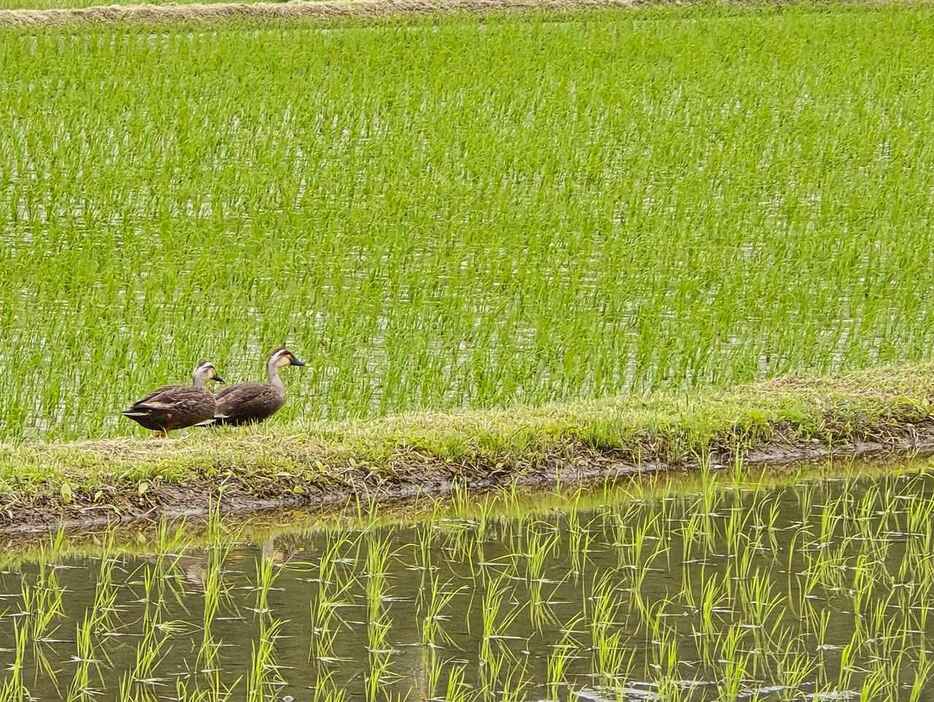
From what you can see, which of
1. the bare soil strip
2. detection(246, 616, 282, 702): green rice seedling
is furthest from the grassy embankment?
the bare soil strip

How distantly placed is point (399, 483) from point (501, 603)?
132cm

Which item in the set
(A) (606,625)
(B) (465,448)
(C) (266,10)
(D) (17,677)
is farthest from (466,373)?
(C) (266,10)

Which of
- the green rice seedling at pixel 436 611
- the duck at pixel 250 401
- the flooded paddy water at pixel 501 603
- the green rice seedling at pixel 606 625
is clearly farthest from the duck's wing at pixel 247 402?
the green rice seedling at pixel 606 625

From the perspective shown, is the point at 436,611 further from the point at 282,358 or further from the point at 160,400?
the point at 282,358

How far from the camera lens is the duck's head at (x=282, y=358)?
21.0 feet

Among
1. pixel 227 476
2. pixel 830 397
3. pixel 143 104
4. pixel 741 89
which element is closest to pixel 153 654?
pixel 227 476

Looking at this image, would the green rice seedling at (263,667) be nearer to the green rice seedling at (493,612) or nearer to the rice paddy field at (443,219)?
the green rice seedling at (493,612)

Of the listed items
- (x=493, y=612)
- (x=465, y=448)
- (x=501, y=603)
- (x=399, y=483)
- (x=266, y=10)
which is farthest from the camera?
(x=266, y=10)

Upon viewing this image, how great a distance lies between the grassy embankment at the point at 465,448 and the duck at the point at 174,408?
0.25ft

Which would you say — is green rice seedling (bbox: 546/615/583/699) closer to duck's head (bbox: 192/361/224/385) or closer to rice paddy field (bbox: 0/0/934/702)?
rice paddy field (bbox: 0/0/934/702)

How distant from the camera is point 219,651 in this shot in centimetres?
429

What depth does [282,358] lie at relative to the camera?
6.49 metres

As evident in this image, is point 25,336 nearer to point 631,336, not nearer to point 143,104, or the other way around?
point 631,336

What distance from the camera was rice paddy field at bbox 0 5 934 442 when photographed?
7379 millimetres
